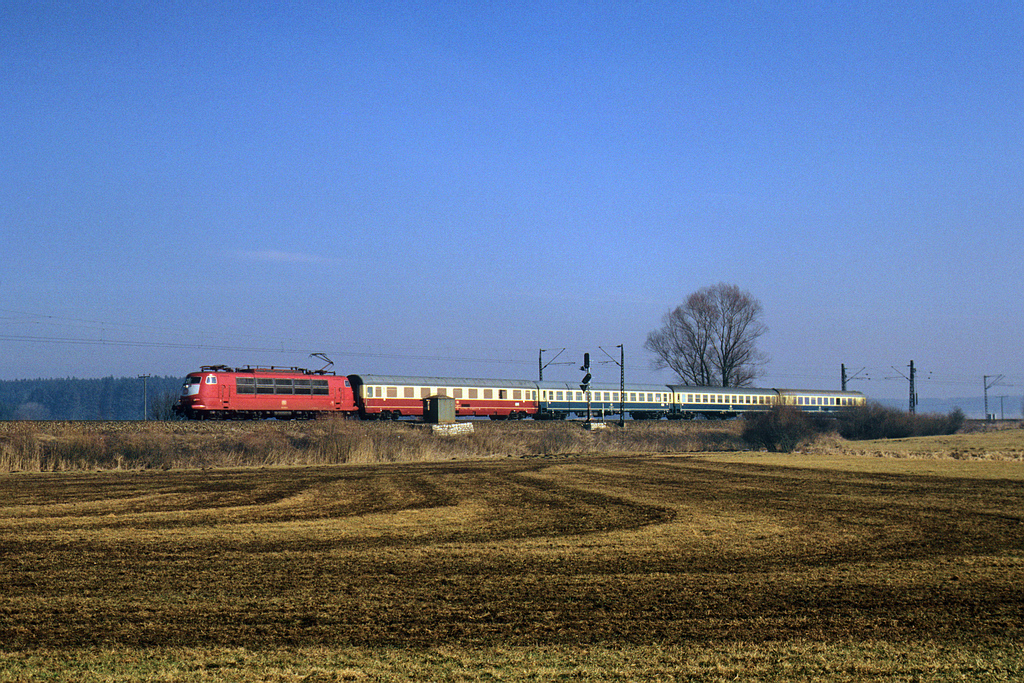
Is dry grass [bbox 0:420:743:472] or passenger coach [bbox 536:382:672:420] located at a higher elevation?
passenger coach [bbox 536:382:672:420]

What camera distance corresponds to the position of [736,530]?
12.3 m

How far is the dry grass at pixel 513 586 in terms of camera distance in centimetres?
605

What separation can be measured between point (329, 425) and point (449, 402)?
9.14 metres

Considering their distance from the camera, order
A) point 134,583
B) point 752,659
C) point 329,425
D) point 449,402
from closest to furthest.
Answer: point 752,659 < point 134,583 < point 329,425 < point 449,402

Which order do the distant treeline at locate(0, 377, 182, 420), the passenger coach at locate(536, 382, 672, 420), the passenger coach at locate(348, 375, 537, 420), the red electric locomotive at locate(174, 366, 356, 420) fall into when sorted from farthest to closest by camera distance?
the distant treeline at locate(0, 377, 182, 420)
the passenger coach at locate(536, 382, 672, 420)
the passenger coach at locate(348, 375, 537, 420)
the red electric locomotive at locate(174, 366, 356, 420)

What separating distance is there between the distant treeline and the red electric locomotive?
11107cm

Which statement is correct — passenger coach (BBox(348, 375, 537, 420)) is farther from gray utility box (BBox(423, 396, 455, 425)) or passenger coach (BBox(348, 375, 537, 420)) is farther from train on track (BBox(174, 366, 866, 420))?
gray utility box (BBox(423, 396, 455, 425))

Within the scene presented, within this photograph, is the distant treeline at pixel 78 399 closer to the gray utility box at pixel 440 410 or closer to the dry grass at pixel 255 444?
the gray utility box at pixel 440 410

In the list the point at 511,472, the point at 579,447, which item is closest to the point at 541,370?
the point at 579,447

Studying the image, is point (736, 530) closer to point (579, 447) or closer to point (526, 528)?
point (526, 528)

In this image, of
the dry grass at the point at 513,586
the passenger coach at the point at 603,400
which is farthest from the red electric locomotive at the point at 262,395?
the dry grass at the point at 513,586

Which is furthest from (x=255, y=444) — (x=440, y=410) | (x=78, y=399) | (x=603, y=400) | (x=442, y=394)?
(x=78, y=399)

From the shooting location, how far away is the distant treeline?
159125 mm

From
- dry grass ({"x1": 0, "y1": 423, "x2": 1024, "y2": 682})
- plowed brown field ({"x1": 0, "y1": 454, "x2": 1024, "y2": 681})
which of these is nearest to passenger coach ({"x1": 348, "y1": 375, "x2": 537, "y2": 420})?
dry grass ({"x1": 0, "y1": 423, "x2": 1024, "y2": 682})
